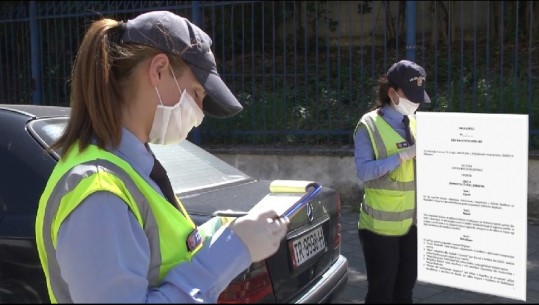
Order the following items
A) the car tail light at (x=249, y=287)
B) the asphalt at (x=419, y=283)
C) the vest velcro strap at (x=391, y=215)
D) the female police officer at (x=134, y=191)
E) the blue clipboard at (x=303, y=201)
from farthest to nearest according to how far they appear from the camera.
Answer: the asphalt at (x=419, y=283) < the vest velcro strap at (x=391, y=215) < the car tail light at (x=249, y=287) < the blue clipboard at (x=303, y=201) < the female police officer at (x=134, y=191)

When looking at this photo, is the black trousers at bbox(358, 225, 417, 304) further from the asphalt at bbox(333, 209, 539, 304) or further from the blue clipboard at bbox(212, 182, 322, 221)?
the blue clipboard at bbox(212, 182, 322, 221)

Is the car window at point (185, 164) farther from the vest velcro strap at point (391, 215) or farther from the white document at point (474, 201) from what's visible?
the white document at point (474, 201)

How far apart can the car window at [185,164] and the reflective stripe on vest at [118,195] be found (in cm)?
172

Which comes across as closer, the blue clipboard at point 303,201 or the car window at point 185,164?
the blue clipboard at point 303,201

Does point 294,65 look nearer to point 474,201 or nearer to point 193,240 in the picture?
point 474,201

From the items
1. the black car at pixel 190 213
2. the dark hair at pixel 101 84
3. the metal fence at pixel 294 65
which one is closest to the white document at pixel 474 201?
the black car at pixel 190 213

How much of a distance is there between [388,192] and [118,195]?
265 cm

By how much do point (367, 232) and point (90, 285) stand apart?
2.75m

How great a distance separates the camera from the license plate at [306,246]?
314cm

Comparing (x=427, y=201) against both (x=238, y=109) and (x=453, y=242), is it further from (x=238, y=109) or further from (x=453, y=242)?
(x=238, y=109)

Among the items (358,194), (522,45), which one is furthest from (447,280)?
(522,45)

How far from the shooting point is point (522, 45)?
9680 mm

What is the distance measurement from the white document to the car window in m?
1.32

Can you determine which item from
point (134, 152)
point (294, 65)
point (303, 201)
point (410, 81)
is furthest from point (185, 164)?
point (294, 65)
